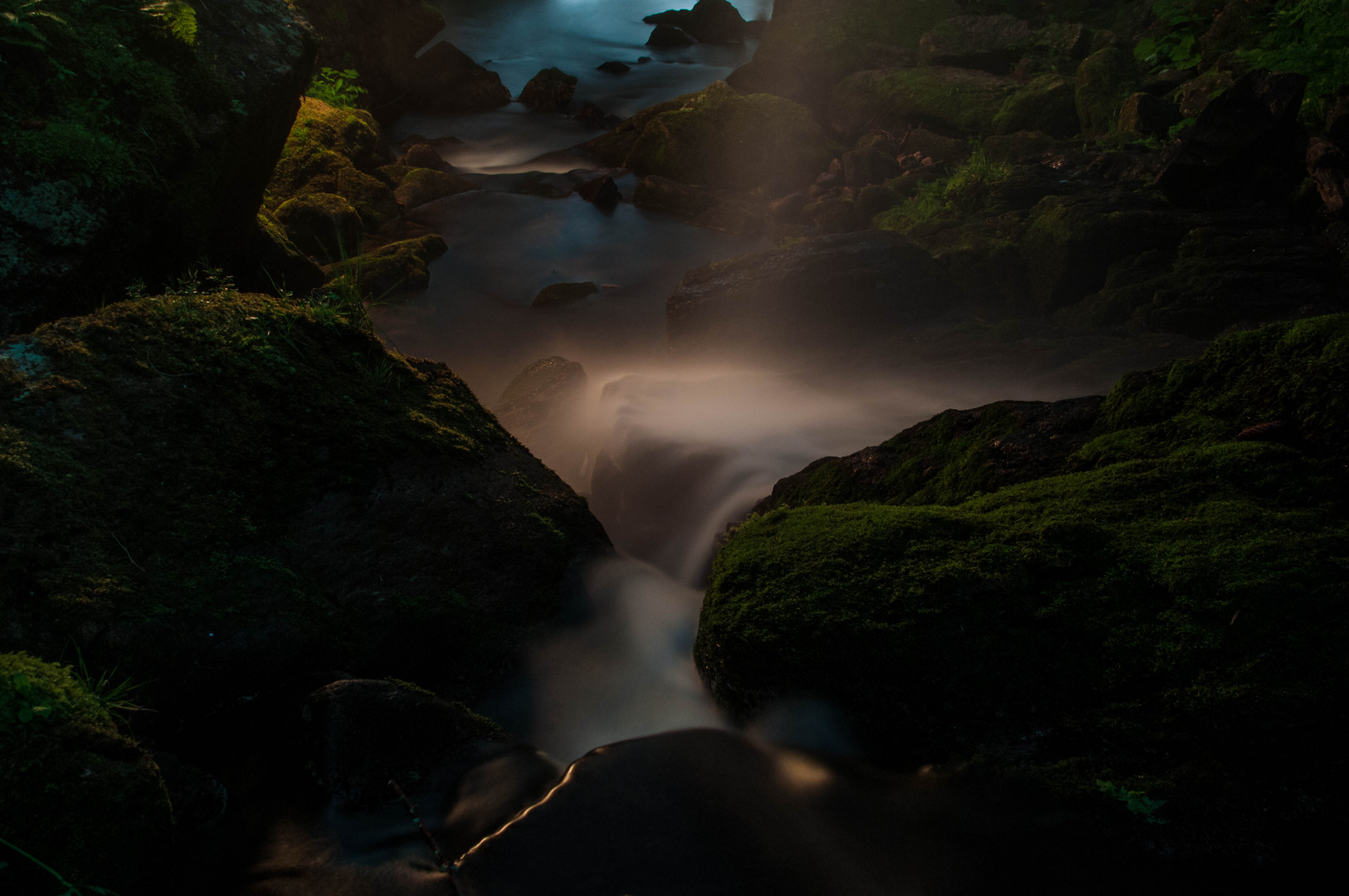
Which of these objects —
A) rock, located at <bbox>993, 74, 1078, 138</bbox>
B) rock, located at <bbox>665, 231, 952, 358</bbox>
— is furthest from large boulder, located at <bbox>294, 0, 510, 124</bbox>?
rock, located at <bbox>993, 74, 1078, 138</bbox>

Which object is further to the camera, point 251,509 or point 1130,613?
point 251,509

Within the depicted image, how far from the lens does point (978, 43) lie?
16.5 m

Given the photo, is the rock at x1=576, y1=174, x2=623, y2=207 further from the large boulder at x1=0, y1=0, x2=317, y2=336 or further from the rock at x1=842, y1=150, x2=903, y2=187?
the large boulder at x1=0, y1=0, x2=317, y2=336

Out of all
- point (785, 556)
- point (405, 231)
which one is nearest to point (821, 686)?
point (785, 556)

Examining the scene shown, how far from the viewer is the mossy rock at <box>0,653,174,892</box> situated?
177cm

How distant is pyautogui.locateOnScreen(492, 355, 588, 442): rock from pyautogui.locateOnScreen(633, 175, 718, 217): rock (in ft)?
24.3

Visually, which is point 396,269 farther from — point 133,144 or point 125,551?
point 125,551

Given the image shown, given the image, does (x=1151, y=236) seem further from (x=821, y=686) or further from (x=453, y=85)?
(x=453, y=85)

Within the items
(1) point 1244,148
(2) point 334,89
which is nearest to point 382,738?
(1) point 1244,148

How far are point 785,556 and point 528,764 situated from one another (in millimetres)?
1277

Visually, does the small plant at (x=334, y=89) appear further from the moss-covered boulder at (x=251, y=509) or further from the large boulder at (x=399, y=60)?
the moss-covered boulder at (x=251, y=509)

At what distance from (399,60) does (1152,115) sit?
17.5m

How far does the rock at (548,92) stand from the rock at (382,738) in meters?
21.3

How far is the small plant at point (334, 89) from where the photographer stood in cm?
1430
